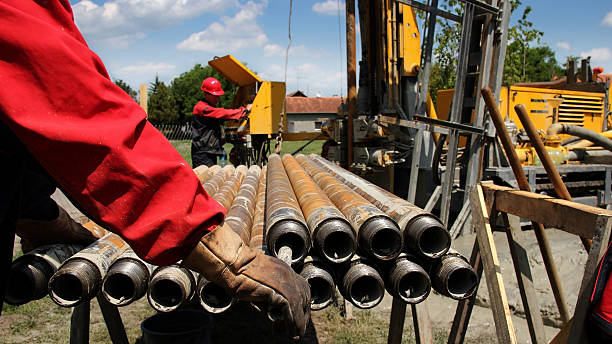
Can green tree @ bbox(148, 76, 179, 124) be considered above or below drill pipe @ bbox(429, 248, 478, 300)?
below

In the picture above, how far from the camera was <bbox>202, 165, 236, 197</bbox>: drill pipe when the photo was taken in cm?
367

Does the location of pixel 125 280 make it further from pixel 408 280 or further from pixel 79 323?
pixel 408 280

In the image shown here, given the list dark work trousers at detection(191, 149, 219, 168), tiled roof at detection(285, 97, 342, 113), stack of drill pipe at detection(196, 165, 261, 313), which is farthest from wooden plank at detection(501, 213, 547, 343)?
tiled roof at detection(285, 97, 342, 113)

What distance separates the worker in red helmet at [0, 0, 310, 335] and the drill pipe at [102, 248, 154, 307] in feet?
1.97

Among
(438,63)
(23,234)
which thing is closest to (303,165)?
(23,234)

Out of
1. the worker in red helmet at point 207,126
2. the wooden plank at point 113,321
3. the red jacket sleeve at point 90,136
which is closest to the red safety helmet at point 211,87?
the worker in red helmet at point 207,126

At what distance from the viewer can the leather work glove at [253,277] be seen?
146cm

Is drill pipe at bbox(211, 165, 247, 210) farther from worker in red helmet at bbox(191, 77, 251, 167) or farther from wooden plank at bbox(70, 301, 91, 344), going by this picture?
worker in red helmet at bbox(191, 77, 251, 167)

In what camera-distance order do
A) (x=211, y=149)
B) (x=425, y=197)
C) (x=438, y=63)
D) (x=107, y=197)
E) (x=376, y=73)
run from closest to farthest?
(x=107, y=197), (x=425, y=197), (x=376, y=73), (x=211, y=149), (x=438, y=63)

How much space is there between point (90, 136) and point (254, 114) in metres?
9.27

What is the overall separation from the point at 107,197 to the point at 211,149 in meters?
7.19

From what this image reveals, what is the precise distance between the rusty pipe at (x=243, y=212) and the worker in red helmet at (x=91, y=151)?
0.60m

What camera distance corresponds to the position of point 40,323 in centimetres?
448

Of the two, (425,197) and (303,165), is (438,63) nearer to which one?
(425,197)
